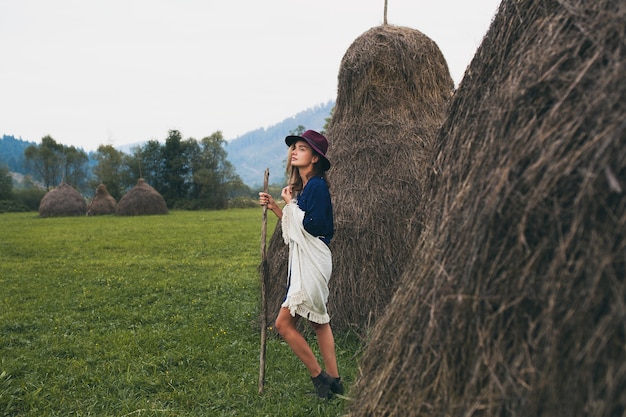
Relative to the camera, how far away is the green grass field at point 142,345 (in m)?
4.47

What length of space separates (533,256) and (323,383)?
9.56 feet

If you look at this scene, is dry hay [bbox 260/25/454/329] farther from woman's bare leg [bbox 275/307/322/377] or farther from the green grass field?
woman's bare leg [bbox 275/307/322/377]

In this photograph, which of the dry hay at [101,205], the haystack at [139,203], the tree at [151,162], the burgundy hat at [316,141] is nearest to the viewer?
the burgundy hat at [316,141]

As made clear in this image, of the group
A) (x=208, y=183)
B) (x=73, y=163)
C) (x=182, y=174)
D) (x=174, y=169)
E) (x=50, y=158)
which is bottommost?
(x=208, y=183)

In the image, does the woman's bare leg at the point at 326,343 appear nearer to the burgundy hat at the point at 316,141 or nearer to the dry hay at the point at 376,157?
the dry hay at the point at 376,157

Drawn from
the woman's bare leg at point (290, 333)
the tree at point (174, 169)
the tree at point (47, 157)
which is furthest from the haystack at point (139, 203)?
the tree at point (47, 157)

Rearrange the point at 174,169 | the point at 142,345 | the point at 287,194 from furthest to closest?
the point at 174,169 → the point at 142,345 → the point at 287,194

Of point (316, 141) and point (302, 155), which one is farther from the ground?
point (316, 141)

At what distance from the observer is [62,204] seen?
33.7 meters

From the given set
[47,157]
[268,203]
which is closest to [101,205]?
[268,203]

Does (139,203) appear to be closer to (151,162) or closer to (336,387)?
(151,162)

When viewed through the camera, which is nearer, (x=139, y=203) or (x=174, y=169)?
(x=139, y=203)

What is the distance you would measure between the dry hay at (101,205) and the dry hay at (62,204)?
90cm

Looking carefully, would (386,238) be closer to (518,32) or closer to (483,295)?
(518,32)
